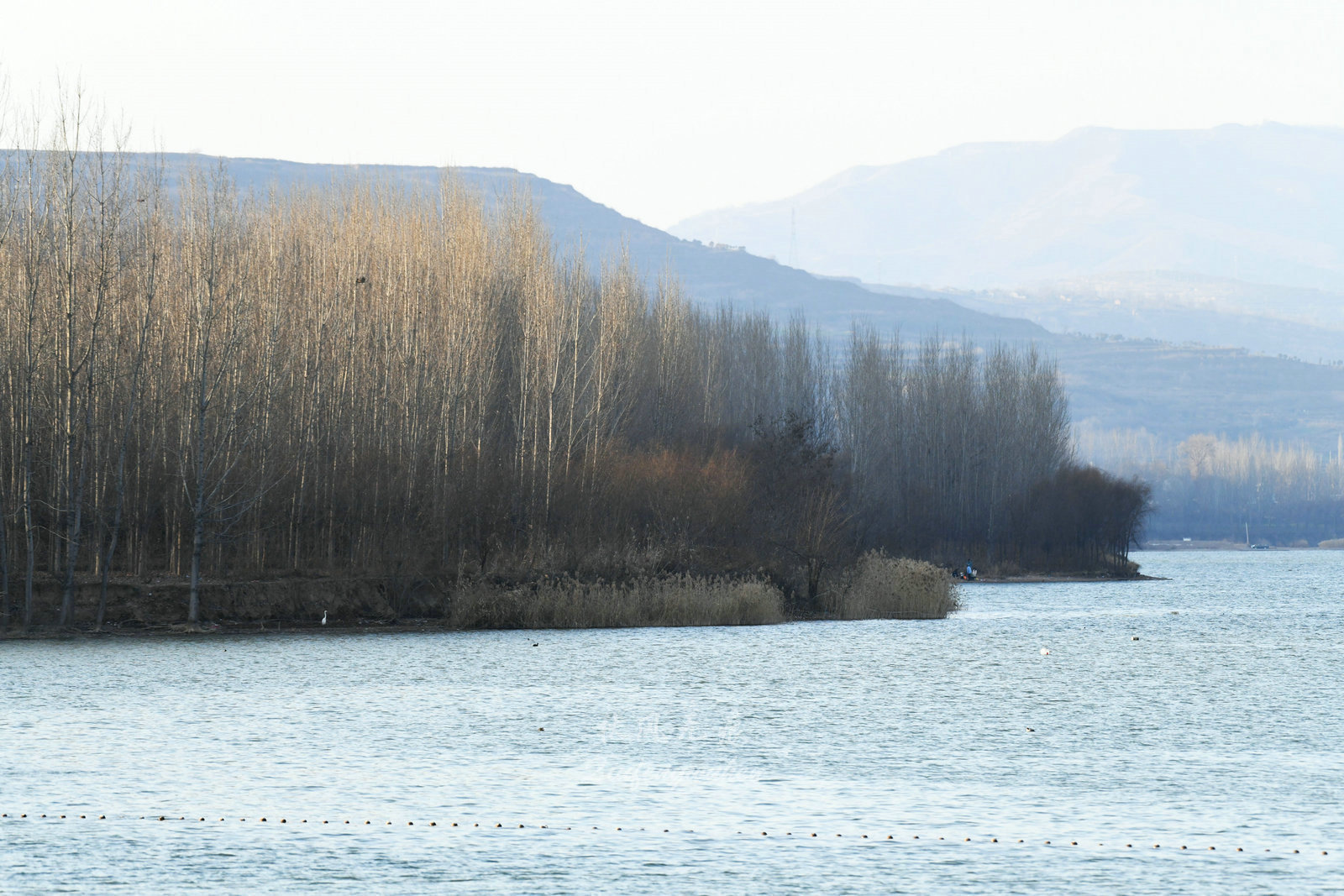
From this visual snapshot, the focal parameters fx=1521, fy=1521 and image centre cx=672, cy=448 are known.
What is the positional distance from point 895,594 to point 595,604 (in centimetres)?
1099

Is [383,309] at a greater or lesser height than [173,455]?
greater

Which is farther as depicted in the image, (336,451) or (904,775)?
(336,451)

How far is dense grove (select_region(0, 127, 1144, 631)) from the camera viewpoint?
41.8m

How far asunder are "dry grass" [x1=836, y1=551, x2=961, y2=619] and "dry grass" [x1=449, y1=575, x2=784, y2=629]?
460 cm

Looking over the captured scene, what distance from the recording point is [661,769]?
20.4 m

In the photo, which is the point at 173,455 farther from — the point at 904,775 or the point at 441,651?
the point at 904,775

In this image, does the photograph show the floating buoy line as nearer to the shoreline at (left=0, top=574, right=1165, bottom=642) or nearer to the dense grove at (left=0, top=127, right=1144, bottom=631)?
the dense grove at (left=0, top=127, right=1144, bottom=631)

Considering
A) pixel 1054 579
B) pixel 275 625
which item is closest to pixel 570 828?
pixel 275 625

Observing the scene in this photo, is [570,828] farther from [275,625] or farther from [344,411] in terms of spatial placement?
[344,411]

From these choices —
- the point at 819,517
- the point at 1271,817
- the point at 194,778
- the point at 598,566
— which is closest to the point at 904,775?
the point at 1271,817

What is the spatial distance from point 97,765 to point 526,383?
37372mm

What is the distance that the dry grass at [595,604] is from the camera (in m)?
45.3

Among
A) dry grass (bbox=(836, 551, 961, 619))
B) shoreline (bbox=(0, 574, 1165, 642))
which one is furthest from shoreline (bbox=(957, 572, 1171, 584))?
shoreline (bbox=(0, 574, 1165, 642))

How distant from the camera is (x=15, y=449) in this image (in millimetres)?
41188
